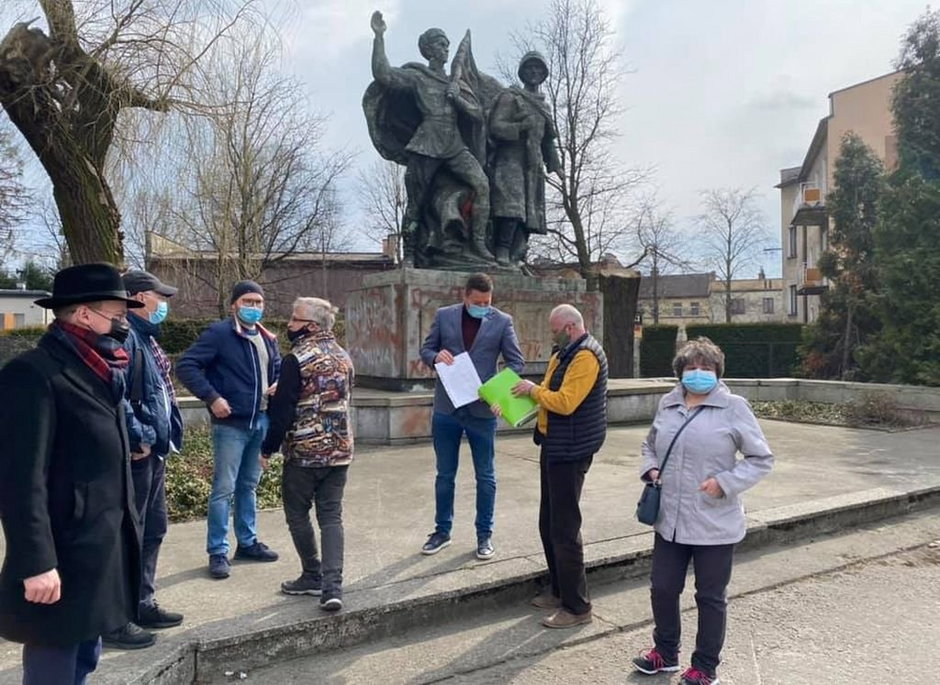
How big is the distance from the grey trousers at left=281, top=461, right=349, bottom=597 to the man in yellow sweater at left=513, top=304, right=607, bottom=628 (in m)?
1.14

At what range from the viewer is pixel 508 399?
4.21 metres

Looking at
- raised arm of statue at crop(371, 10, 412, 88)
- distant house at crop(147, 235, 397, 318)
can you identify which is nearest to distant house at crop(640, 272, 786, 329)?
distant house at crop(147, 235, 397, 318)

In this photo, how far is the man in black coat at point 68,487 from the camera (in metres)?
2.21

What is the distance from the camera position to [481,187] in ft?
32.7

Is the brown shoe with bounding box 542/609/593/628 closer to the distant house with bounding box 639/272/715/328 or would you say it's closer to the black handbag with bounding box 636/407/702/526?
the black handbag with bounding box 636/407/702/526

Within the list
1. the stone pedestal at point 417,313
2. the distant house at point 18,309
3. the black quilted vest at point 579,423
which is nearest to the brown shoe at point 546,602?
the black quilted vest at point 579,423

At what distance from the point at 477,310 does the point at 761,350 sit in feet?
72.5

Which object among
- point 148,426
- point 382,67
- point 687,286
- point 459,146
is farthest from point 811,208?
point 687,286

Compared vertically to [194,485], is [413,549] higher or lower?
lower

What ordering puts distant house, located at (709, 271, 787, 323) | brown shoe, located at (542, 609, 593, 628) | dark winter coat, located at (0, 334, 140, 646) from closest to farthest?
dark winter coat, located at (0, 334, 140, 646) → brown shoe, located at (542, 609, 593, 628) → distant house, located at (709, 271, 787, 323)

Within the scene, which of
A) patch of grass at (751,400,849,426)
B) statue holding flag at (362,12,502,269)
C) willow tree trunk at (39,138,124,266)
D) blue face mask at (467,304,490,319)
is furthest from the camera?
patch of grass at (751,400,849,426)

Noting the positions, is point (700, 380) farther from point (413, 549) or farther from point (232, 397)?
point (232, 397)

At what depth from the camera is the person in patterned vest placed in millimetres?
3787

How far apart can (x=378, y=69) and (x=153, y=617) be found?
25.6 ft
